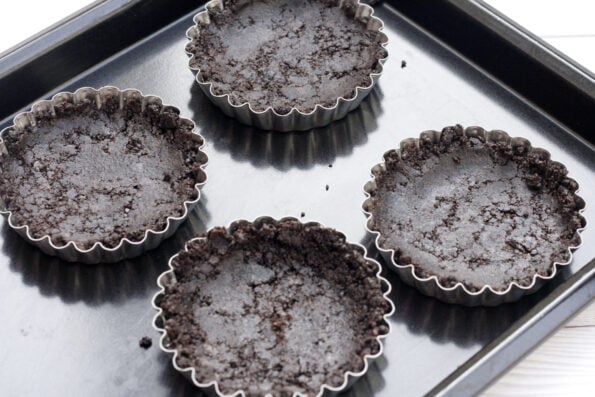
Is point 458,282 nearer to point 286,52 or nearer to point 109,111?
point 286,52

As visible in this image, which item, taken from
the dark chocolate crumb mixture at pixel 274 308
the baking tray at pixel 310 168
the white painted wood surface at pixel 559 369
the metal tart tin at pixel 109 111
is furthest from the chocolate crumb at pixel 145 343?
the white painted wood surface at pixel 559 369

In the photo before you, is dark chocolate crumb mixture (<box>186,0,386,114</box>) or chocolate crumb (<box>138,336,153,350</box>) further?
dark chocolate crumb mixture (<box>186,0,386,114</box>)

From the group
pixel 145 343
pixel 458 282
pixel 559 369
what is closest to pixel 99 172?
pixel 145 343

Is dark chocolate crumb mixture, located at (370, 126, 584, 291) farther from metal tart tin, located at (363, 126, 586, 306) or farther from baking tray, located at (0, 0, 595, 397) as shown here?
baking tray, located at (0, 0, 595, 397)

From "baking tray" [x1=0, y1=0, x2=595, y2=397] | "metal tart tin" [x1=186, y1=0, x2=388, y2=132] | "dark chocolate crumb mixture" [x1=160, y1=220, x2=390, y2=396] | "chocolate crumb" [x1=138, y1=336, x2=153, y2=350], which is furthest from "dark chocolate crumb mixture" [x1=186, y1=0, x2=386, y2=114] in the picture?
"chocolate crumb" [x1=138, y1=336, x2=153, y2=350]

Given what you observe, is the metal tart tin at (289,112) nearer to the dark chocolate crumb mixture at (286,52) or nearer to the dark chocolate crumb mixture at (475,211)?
the dark chocolate crumb mixture at (286,52)

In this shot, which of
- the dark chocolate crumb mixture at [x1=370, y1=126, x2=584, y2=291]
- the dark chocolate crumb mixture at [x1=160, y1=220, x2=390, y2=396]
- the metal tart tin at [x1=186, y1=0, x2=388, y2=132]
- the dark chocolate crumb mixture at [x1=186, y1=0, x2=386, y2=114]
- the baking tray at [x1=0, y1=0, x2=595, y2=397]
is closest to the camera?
the dark chocolate crumb mixture at [x1=160, y1=220, x2=390, y2=396]

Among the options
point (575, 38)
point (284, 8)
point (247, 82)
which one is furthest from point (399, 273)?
point (575, 38)
